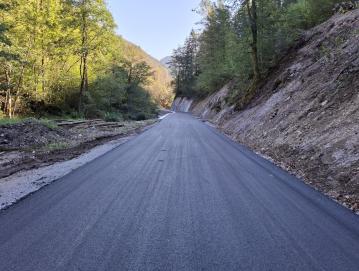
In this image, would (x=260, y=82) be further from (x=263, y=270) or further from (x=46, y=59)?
(x=263, y=270)

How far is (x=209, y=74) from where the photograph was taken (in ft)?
154

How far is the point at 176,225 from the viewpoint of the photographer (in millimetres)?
4969

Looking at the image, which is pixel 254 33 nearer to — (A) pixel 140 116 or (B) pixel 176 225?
(A) pixel 140 116

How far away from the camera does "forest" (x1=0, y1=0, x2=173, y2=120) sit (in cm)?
2286

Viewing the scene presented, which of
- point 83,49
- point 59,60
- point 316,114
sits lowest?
point 316,114

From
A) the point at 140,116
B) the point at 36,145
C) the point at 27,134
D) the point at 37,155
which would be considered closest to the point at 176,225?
the point at 37,155

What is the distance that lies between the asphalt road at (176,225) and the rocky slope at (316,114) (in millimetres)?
1084

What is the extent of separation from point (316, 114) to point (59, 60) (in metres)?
21.6

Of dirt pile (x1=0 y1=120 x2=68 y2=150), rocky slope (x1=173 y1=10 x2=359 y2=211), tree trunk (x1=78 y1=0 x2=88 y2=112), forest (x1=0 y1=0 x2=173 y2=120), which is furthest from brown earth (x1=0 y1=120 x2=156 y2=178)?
tree trunk (x1=78 y1=0 x2=88 y2=112)

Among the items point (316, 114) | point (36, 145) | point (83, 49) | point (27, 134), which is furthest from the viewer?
point (83, 49)

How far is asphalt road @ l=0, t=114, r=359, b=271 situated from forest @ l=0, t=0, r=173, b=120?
592 inches

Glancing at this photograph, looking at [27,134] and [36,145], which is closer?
[36,145]

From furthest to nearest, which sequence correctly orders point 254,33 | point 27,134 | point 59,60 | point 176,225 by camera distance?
point 59,60 → point 254,33 → point 27,134 → point 176,225

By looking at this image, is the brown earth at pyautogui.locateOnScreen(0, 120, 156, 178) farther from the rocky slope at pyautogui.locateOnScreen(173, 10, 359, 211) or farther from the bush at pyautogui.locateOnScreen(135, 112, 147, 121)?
the bush at pyautogui.locateOnScreen(135, 112, 147, 121)
